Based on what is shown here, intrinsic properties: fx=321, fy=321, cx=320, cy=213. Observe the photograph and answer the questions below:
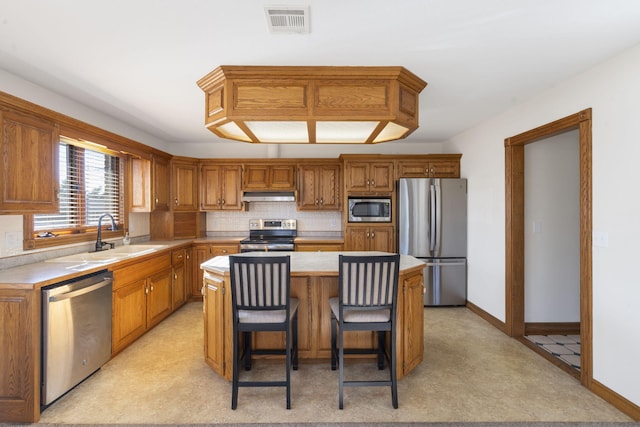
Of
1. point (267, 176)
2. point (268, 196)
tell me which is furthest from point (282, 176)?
point (268, 196)

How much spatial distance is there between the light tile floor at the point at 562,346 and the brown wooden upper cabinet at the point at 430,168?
2294 millimetres

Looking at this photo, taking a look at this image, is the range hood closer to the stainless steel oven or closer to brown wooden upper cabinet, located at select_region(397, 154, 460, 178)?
the stainless steel oven

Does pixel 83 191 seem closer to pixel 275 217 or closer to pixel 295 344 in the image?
pixel 275 217

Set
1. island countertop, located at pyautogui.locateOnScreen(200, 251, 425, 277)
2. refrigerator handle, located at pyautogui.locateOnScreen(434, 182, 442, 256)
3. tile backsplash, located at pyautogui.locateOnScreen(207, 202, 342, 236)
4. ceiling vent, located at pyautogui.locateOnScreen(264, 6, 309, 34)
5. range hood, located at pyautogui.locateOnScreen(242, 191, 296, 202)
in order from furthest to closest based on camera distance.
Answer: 1. tile backsplash, located at pyautogui.locateOnScreen(207, 202, 342, 236)
2. range hood, located at pyautogui.locateOnScreen(242, 191, 296, 202)
3. refrigerator handle, located at pyautogui.locateOnScreen(434, 182, 442, 256)
4. island countertop, located at pyautogui.locateOnScreen(200, 251, 425, 277)
5. ceiling vent, located at pyautogui.locateOnScreen(264, 6, 309, 34)

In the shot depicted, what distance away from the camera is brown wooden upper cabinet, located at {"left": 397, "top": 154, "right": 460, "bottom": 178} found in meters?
4.67

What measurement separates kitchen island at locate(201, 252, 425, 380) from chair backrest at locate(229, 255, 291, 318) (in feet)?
1.04

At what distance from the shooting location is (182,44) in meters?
2.17

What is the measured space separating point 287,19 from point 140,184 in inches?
132

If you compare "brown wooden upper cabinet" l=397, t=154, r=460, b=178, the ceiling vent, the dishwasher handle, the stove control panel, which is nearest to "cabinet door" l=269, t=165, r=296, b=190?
the stove control panel

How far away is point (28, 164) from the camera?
2.45 m

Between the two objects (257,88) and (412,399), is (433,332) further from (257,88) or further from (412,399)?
(257,88)

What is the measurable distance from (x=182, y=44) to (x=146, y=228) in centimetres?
326

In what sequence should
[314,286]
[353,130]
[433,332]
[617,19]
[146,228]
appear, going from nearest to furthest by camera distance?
[617,19] → [314,286] → [353,130] → [433,332] → [146,228]

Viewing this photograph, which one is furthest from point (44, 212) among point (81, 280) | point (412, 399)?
point (412, 399)
